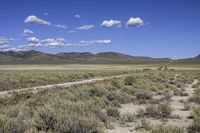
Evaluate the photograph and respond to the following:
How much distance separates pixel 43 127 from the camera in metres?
11.6

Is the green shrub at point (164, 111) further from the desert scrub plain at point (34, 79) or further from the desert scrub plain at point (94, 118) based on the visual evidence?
the desert scrub plain at point (34, 79)

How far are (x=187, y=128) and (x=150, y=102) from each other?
6993mm

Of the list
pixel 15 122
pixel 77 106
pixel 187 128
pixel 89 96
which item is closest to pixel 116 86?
pixel 89 96

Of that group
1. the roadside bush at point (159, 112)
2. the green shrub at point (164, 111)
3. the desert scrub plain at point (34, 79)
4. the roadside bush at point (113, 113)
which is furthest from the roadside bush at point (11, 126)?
the desert scrub plain at point (34, 79)

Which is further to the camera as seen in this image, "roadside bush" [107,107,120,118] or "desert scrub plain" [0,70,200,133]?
"roadside bush" [107,107,120,118]

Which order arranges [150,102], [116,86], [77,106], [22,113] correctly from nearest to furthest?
[22,113]
[77,106]
[150,102]
[116,86]

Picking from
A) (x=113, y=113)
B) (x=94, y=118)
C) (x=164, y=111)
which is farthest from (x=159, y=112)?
(x=94, y=118)

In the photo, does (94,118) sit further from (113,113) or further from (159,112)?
(159,112)

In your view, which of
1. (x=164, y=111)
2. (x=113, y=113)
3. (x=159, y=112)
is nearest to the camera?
(x=113, y=113)

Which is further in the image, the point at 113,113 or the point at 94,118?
the point at 113,113

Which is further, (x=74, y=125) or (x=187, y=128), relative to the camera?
(x=187, y=128)

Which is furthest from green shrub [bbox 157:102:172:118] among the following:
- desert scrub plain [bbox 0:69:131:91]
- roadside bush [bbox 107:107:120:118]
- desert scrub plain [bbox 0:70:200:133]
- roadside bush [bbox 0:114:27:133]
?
desert scrub plain [bbox 0:69:131:91]

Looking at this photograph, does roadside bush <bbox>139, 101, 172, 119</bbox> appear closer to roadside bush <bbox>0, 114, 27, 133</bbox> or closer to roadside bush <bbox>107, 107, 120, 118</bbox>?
roadside bush <bbox>107, 107, 120, 118</bbox>

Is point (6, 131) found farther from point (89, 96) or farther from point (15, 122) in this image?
point (89, 96)
